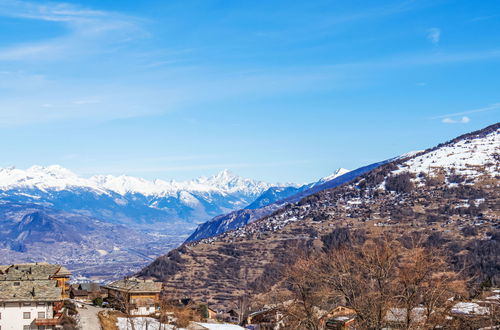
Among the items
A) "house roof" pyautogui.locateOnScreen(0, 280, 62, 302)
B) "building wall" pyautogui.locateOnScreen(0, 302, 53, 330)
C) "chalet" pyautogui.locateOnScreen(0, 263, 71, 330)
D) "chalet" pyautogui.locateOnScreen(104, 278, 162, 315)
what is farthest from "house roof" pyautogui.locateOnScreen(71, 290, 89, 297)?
"building wall" pyautogui.locateOnScreen(0, 302, 53, 330)

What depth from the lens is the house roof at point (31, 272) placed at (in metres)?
71.2

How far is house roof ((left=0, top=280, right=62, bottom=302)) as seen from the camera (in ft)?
196

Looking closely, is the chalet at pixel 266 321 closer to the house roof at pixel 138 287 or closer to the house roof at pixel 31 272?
the house roof at pixel 138 287

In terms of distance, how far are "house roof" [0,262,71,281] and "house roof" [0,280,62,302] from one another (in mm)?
5732

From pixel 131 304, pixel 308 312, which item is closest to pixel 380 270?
pixel 308 312

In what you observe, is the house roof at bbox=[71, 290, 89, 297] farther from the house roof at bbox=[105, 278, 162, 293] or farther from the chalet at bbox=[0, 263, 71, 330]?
the chalet at bbox=[0, 263, 71, 330]

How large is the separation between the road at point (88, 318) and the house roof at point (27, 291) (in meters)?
4.88

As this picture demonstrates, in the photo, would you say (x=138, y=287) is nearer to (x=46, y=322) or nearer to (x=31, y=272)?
(x=31, y=272)

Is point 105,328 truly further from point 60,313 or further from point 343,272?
point 343,272

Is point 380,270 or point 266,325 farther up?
point 380,270

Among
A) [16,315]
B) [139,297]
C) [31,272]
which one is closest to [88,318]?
[16,315]

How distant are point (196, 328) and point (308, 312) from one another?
3874 centimetres

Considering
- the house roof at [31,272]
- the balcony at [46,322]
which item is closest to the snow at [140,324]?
the balcony at [46,322]

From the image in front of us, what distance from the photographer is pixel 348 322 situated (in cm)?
6894
